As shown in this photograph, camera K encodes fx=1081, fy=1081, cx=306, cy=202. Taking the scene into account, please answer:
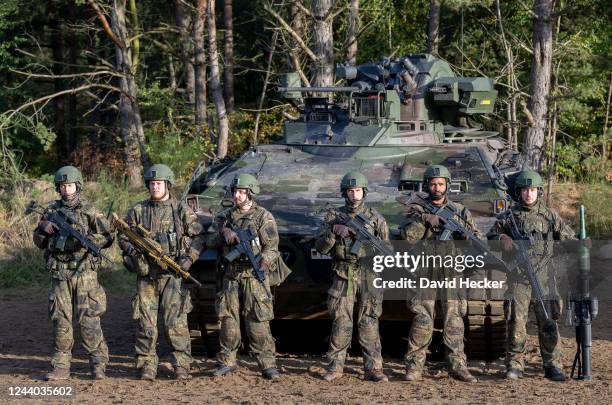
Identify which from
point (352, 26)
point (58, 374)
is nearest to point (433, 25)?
point (352, 26)

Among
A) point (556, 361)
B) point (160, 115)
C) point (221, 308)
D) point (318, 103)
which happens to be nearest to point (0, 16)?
point (160, 115)

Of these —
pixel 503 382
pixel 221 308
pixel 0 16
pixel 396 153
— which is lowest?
pixel 503 382

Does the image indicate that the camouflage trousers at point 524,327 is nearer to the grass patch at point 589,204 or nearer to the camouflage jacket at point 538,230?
the camouflage jacket at point 538,230

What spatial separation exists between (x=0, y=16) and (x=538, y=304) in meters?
15.9

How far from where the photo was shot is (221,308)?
8812 mm

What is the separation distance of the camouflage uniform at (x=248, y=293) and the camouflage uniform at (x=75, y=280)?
0.99 m

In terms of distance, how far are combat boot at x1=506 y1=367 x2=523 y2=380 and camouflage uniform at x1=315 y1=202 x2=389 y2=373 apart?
1.04m

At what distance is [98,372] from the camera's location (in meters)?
8.95

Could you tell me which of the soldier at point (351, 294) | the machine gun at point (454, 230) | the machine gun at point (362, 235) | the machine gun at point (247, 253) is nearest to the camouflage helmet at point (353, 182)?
the soldier at point (351, 294)

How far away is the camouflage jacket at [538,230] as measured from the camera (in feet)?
28.7

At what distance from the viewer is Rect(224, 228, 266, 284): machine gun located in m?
8.65

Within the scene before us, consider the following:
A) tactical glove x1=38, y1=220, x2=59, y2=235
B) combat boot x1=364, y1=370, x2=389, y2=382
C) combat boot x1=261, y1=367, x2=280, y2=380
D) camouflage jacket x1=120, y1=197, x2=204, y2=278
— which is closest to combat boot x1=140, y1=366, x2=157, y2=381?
camouflage jacket x1=120, y1=197, x2=204, y2=278

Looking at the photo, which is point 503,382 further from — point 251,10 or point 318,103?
point 251,10

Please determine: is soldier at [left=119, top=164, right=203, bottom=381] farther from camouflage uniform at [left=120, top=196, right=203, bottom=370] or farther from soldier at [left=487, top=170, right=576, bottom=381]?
soldier at [left=487, top=170, right=576, bottom=381]
